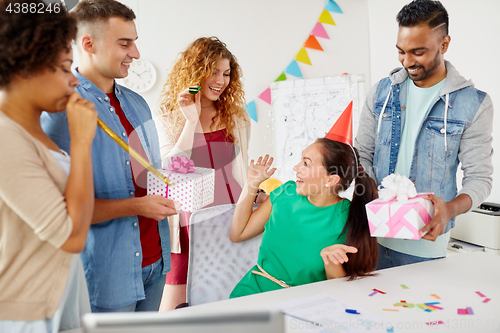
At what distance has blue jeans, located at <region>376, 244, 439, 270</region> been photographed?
1.55m

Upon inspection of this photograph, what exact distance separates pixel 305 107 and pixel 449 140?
2399 mm

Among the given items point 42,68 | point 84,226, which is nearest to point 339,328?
point 84,226

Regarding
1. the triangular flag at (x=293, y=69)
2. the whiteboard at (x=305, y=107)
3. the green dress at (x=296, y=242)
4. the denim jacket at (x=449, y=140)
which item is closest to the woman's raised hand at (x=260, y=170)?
the green dress at (x=296, y=242)

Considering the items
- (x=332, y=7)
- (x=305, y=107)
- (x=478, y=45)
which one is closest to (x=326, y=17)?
(x=332, y=7)

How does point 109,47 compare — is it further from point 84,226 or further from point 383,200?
point 383,200

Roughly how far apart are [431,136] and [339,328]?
921 millimetres

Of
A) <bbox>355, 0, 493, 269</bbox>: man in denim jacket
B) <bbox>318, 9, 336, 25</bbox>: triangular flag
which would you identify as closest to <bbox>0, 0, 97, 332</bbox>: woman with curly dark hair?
<bbox>355, 0, 493, 269</bbox>: man in denim jacket

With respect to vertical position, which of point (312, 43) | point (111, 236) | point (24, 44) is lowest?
point (111, 236)

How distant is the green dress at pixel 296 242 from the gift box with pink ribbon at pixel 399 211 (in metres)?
0.19

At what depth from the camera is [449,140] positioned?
150 cm

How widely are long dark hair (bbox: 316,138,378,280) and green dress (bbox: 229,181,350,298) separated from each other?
0.13 feet

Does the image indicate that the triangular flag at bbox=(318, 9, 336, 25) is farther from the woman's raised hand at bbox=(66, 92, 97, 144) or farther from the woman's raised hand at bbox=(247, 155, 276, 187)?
the woman's raised hand at bbox=(66, 92, 97, 144)

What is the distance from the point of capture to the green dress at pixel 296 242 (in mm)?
1389

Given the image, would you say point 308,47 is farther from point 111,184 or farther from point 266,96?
point 111,184
